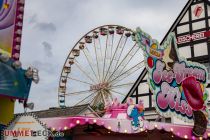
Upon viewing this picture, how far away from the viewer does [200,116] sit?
73.5ft

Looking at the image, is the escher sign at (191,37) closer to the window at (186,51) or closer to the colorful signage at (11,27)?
the window at (186,51)

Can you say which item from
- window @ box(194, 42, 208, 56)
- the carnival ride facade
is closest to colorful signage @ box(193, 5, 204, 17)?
window @ box(194, 42, 208, 56)

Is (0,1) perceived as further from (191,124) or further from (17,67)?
(191,124)

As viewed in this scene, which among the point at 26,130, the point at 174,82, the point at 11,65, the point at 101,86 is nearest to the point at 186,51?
the point at 101,86

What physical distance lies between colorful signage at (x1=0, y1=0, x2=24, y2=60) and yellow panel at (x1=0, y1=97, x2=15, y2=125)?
1.57 metres

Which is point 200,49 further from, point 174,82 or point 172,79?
point 172,79

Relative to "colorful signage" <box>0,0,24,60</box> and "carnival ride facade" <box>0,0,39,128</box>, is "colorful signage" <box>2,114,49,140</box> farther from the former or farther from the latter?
"colorful signage" <box>0,0,24,60</box>

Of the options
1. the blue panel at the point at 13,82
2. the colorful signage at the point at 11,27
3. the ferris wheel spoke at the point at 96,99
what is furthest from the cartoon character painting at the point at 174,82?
the ferris wheel spoke at the point at 96,99

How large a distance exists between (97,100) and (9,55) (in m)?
16.8

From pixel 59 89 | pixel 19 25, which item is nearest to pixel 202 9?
pixel 59 89

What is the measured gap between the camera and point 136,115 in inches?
687

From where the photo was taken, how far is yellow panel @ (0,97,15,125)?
1502 centimetres

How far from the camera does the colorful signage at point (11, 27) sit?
15.3 m

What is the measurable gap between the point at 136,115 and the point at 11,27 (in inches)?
240
